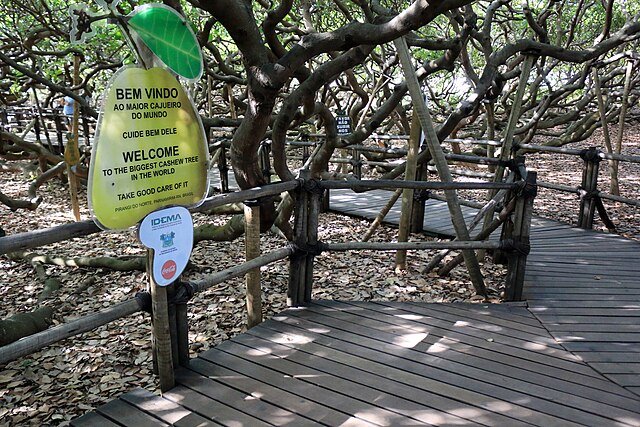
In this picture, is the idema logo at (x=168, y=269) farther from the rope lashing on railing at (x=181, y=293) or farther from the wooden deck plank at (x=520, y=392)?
the wooden deck plank at (x=520, y=392)

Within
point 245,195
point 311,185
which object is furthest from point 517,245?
point 245,195

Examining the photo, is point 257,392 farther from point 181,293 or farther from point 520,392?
point 520,392

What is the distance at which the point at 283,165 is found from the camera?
4.50 meters

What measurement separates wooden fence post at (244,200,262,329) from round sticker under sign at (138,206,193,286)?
785 millimetres

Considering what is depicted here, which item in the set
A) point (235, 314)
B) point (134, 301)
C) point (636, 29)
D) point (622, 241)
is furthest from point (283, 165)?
point (622, 241)

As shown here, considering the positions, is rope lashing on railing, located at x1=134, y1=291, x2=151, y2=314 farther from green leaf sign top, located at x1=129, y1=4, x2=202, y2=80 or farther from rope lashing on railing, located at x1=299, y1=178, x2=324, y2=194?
rope lashing on railing, located at x1=299, y1=178, x2=324, y2=194

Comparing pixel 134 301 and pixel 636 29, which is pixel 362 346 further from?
pixel 636 29

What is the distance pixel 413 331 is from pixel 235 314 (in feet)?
6.78

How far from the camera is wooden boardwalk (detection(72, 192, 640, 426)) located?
240 cm

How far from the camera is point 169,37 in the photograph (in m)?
2.32

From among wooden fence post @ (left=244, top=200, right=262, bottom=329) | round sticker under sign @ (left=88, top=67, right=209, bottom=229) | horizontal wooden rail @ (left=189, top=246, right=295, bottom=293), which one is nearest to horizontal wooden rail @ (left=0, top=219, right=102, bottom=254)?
round sticker under sign @ (left=88, top=67, right=209, bottom=229)

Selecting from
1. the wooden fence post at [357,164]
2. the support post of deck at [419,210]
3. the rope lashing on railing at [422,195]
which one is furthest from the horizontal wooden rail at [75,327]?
the wooden fence post at [357,164]

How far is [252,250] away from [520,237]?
2.00 m

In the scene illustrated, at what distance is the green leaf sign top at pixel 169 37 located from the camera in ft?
7.30
